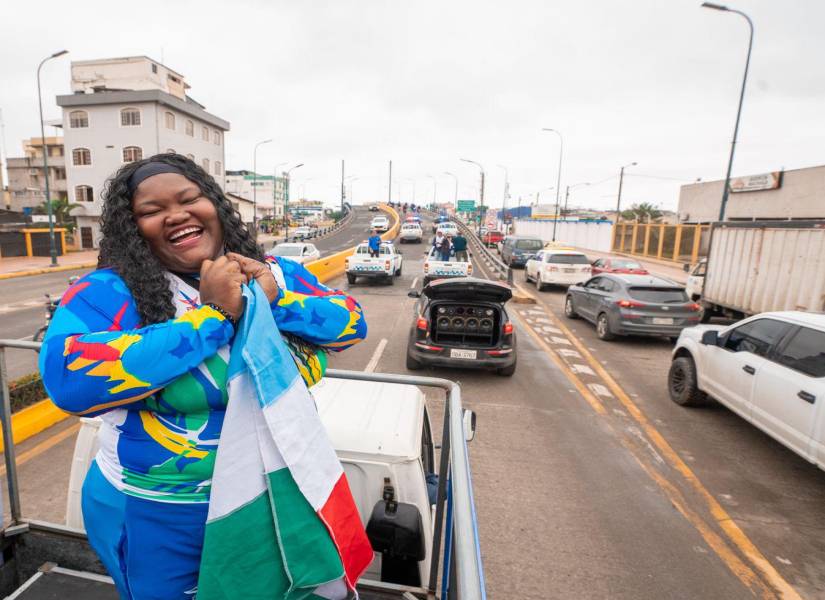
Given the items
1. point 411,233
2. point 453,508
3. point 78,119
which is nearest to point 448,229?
point 411,233

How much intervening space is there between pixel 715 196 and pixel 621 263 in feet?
86.1

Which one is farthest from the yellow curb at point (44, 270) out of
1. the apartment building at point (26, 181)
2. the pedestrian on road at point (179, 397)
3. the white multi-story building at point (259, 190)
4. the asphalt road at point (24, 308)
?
the white multi-story building at point (259, 190)

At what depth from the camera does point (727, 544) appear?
12.8ft

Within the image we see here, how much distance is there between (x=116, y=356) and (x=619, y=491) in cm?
469

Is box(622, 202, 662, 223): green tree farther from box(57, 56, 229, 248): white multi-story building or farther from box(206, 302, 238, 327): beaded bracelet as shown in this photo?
box(206, 302, 238, 327): beaded bracelet

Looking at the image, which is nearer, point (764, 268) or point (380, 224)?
point (764, 268)

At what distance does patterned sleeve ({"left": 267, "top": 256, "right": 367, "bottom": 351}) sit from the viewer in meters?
1.54

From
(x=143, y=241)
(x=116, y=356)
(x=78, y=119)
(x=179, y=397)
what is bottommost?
(x=179, y=397)

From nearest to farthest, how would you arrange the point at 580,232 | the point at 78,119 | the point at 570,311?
the point at 570,311, the point at 78,119, the point at 580,232

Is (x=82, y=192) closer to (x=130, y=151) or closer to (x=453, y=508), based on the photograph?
(x=130, y=151)

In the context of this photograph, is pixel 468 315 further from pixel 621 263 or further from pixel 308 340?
pixel 621 263

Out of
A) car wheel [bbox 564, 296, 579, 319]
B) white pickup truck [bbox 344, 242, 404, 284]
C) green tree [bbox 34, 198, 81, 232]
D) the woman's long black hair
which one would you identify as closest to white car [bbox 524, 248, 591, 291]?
car wheel [bbox 564, 296, 579, 319]

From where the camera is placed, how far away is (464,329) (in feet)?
27.8

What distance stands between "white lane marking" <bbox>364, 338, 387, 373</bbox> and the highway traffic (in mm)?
87
